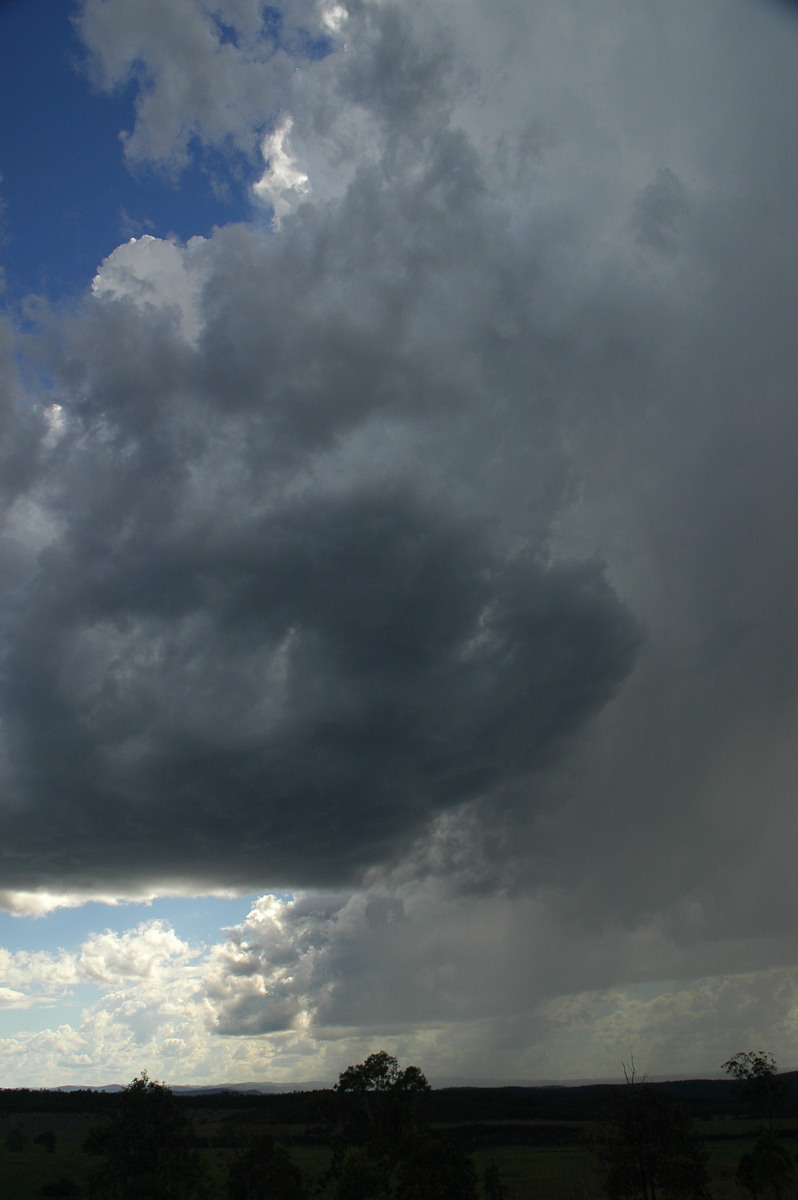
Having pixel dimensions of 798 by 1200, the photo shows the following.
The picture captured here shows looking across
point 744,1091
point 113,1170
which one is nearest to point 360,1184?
point 113,1170

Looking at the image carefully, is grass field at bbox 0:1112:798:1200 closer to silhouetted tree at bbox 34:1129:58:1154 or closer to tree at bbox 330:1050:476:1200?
silhouetted tree at bbox 34:1129:58:1154

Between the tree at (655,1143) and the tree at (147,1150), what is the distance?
1467 inches

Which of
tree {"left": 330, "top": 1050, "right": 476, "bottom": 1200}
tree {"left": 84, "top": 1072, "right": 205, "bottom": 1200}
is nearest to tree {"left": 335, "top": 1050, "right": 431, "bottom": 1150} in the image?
tree {"left": 330, "top": 1050, "right": 476, "bottom": 1200}

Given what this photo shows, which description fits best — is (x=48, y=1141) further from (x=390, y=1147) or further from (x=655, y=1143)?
(x=655, y=1143)

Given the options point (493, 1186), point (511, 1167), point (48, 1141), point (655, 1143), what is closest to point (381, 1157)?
point (493, 1186)

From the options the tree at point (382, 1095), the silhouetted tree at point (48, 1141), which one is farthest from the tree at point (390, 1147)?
the silhouetted tree at point (48, 1141)

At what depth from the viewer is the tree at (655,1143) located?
222ft

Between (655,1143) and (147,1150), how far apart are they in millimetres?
46779

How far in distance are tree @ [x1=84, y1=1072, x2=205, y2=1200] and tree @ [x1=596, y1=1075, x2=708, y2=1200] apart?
122 feet

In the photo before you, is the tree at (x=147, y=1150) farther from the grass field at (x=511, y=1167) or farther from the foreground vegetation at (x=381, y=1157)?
the grass field at (x=511, y=1167)

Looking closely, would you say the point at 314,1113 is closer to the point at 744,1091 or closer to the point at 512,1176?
the point at 512,1176

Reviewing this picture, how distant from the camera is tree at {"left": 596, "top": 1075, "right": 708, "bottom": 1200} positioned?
67.6 m

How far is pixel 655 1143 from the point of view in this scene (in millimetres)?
67875

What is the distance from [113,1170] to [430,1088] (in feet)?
141
